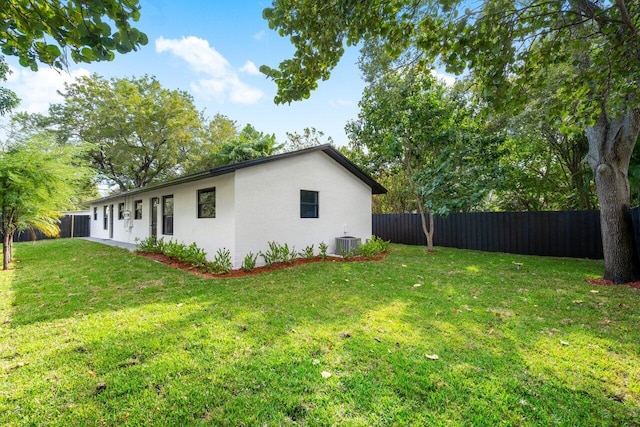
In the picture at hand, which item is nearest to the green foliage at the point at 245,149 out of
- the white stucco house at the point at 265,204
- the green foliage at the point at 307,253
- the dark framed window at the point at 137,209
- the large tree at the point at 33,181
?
the dark framed window at the point at 137,209

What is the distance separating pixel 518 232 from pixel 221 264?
33.0 ft

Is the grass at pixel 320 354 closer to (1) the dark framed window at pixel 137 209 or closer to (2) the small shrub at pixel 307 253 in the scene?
(2) the small shrub at pixel 307 253

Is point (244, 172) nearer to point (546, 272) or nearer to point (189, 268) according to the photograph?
point (189, 268)

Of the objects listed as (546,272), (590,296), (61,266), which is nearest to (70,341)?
(61,266)

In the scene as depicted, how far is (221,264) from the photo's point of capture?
6.93m

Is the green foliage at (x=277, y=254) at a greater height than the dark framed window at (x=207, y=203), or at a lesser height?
lesser

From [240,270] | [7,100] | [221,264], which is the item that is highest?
[7,100]

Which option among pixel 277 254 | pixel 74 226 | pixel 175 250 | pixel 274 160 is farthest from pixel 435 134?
pixel 74 226

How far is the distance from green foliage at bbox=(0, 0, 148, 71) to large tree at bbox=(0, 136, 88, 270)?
23.5 feet

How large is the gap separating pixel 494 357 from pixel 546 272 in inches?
210

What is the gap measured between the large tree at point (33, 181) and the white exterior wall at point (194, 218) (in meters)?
2.75

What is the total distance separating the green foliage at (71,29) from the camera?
1.79 m

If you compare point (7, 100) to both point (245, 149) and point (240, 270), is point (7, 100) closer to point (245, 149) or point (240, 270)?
point (240, 270)

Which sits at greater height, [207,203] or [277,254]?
[207,203]
